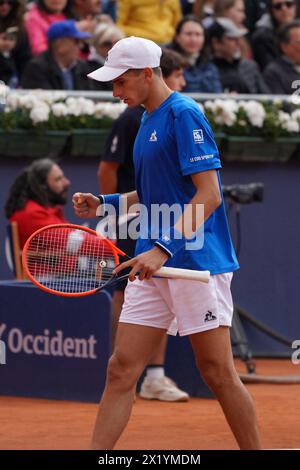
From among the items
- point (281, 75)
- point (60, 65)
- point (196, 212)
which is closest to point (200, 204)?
point (196, 212)

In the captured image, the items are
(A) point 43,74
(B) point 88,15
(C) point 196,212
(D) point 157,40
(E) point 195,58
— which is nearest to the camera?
(C) point 196,212

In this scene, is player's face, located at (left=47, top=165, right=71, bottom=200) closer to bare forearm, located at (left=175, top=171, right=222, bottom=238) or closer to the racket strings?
the racket strings

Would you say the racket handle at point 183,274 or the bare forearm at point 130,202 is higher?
the bare forearm at point 130,202

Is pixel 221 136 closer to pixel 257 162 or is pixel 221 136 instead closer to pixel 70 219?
pixel 257 162

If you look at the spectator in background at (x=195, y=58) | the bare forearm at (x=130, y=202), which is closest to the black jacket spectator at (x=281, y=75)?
the spectator in background at (x=195, y=58)

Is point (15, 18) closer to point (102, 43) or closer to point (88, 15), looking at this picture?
point (102, 43)

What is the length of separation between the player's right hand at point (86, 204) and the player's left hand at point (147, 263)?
54 centimetres

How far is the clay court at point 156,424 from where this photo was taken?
6.39m

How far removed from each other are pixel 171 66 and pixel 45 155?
2.73 meters

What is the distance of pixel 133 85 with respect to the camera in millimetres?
5113

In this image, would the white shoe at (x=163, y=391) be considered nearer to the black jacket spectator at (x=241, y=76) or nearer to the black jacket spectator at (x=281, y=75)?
the black jacket spectator at (x=241, y=76)

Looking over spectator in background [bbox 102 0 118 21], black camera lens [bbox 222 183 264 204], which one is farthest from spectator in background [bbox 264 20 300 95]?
black camera lens [bbox 222 183 264 204]

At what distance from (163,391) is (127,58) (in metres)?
3.34

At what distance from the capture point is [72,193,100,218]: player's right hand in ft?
17.4
